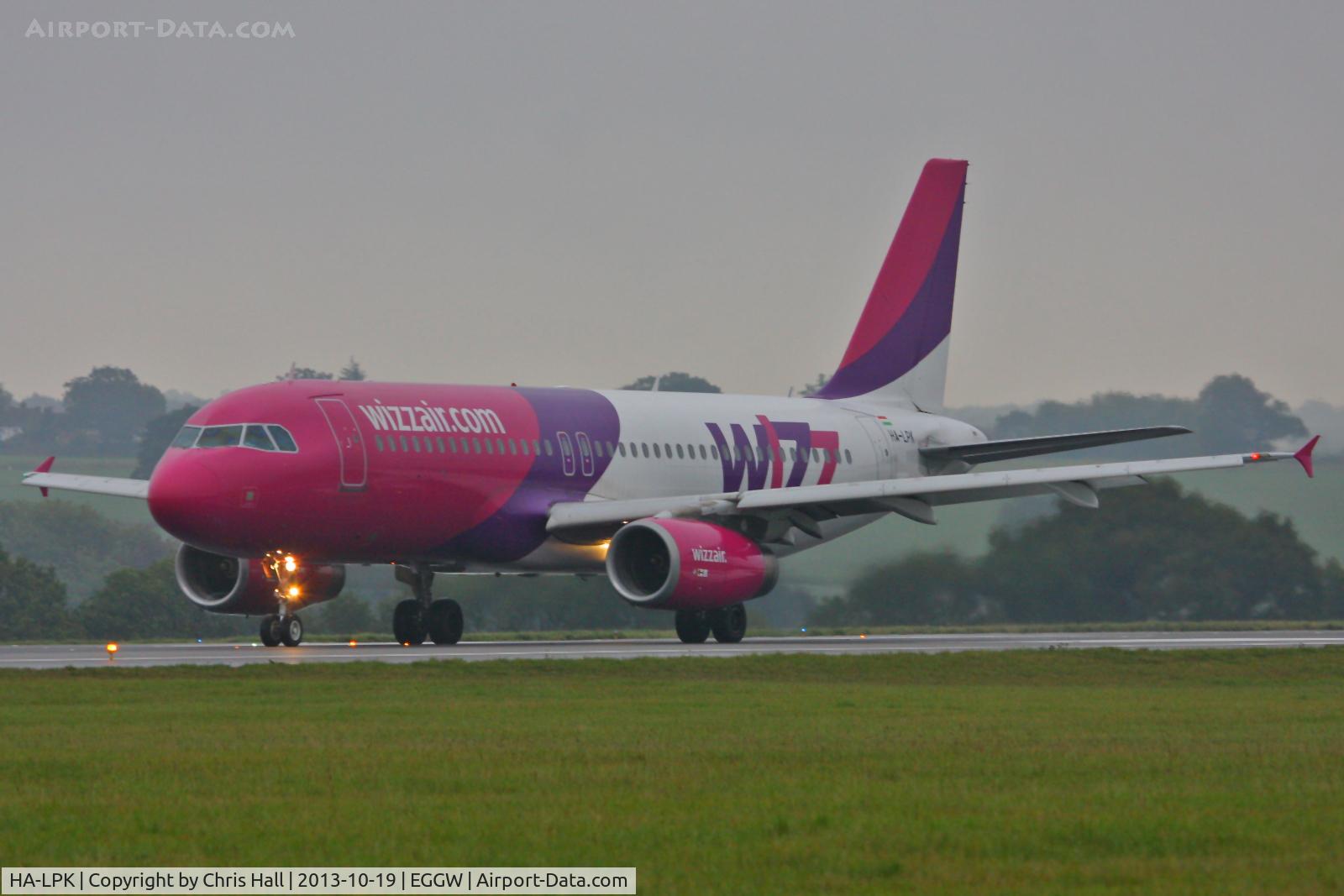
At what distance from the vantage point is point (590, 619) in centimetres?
4806

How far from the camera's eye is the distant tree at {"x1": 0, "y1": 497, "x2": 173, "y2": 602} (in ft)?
260

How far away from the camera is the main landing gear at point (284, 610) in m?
33.9

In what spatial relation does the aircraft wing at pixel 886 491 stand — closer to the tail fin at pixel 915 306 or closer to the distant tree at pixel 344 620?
the tail fin at pixel 915 306

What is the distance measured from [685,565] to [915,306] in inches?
604

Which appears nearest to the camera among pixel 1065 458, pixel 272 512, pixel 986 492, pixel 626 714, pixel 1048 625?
pixel 626 714

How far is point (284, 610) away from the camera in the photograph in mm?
34562

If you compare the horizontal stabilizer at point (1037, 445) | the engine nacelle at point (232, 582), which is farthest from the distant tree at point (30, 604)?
the horizontal stabilizer at point (1037, 445)

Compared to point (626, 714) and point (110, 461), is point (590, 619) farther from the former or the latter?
point (110, 461)

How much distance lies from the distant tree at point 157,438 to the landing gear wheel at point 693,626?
55.6 m

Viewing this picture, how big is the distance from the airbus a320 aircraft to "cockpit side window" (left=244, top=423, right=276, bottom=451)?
0.09 feet

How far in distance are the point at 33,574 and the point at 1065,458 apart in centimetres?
3606

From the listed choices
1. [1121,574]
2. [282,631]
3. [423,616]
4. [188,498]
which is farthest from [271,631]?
[1121,574]

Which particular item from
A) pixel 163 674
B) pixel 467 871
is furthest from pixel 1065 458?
pixel 467 871

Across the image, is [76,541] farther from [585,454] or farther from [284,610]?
[284,610]
